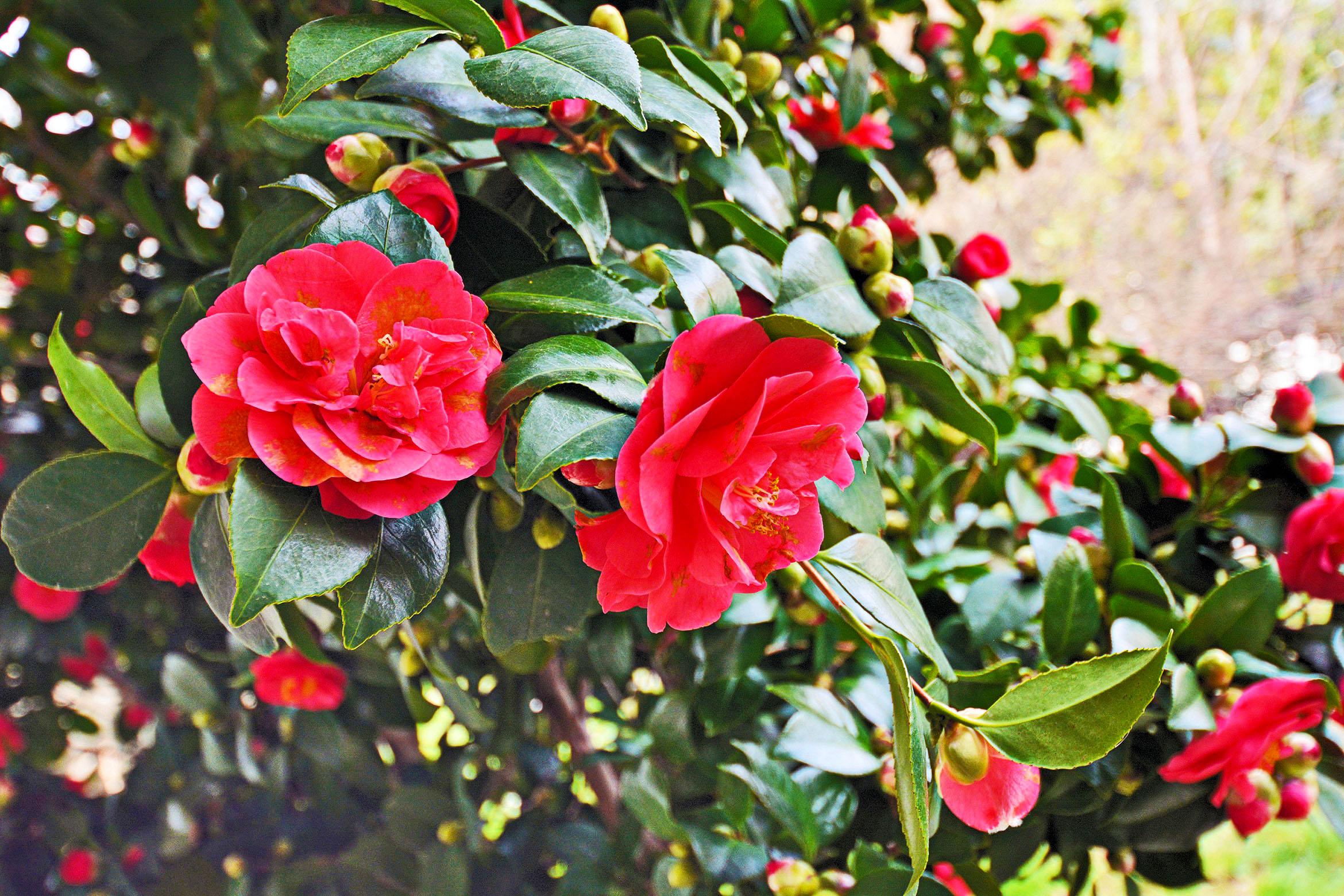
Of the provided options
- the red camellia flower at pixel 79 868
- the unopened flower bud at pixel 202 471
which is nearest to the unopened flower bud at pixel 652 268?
the unopened flower bud at pixel 202 471

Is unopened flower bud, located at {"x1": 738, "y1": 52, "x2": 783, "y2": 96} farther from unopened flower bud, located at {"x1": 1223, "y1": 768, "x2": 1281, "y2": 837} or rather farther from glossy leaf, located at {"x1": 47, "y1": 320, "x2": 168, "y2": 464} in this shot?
unopened flower bud, located at {"x1": 1223, "y1": 768, "x2": 1281, "y2": 837}

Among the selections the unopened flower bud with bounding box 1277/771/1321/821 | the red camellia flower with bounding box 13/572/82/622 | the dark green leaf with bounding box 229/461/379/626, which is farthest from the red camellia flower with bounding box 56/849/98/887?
the unopened flower bud with bounding box 1277/771/1321/821

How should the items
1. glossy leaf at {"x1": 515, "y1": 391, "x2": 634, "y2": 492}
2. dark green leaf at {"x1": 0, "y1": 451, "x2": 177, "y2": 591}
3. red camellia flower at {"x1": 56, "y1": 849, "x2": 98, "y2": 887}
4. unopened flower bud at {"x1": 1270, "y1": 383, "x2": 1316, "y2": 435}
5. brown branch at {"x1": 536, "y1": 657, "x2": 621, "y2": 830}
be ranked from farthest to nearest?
red camellia flower at {"x1": 56, "y1": 849, "x2": 98, "y2": 887}, brown branch at {"x1": 536, "y1": 657, "x2": 621, "y2": 830}, unopened flower bud at {"x1": 1270, "y1": 383, "x2": 1316, "y2": 435}, dark green leaf at {"x1": 0, "y1": 451, "x2": 177, "y2": 591}, glossy leaf at {"x1": 515, "y1": 391, "x2": 634, "y2": 492}

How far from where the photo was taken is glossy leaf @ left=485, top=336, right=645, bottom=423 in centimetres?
30

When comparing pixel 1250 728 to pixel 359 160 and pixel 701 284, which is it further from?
pixel 359 160

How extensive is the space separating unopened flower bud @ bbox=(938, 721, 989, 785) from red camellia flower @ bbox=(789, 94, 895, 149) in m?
0.43

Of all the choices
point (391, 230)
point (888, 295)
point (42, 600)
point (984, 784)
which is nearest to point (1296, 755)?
point (984, 784)

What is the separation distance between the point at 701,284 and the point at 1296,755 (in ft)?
1.64

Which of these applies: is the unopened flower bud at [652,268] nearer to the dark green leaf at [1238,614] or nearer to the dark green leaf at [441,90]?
the dark green leaf at [441,90]

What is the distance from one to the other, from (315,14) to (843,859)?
0.77 metres

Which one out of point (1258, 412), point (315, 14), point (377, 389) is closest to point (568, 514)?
point (377, 389)

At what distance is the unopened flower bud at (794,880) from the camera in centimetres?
51

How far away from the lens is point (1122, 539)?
557 millimetres

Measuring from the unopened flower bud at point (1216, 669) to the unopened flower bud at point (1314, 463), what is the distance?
0.57 ft
